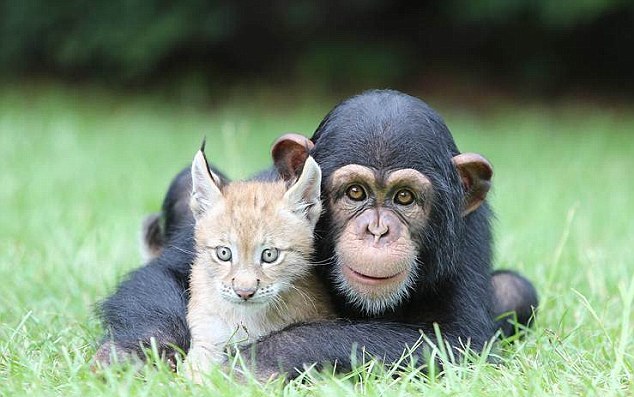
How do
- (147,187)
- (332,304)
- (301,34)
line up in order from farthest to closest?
(301,34)
(147,187)
(332,304)

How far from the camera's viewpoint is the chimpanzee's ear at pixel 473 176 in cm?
453

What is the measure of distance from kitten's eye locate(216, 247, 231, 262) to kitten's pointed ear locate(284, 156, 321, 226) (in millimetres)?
312

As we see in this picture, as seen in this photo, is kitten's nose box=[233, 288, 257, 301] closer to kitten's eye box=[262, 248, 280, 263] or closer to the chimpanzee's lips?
kitten's eye box=[262, 248, 280, 263]

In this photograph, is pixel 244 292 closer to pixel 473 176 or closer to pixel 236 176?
pixel 473 176

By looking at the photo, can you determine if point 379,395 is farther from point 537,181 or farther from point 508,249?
point 537,181

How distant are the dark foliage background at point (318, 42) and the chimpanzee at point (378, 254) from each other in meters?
11.0

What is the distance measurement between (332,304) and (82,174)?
5.72 meters

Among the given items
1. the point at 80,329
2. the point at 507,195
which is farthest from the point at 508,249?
the point at 80,329

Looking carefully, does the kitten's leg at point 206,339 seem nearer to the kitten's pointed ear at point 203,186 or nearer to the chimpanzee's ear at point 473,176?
the kitten's pointed ear at point 203,186

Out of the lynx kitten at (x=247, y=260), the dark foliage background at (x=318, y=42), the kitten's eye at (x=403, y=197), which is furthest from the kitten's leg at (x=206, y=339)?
the dark foliage background at (x=318, y=42)

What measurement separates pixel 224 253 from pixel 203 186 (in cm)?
32

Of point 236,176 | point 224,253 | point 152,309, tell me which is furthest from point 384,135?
point 236,176

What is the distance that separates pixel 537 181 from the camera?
34.8 feet

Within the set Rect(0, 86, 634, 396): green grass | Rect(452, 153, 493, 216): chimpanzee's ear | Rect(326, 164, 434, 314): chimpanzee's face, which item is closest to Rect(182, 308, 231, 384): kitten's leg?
Rect(0, 86, 634, 396): green grass
